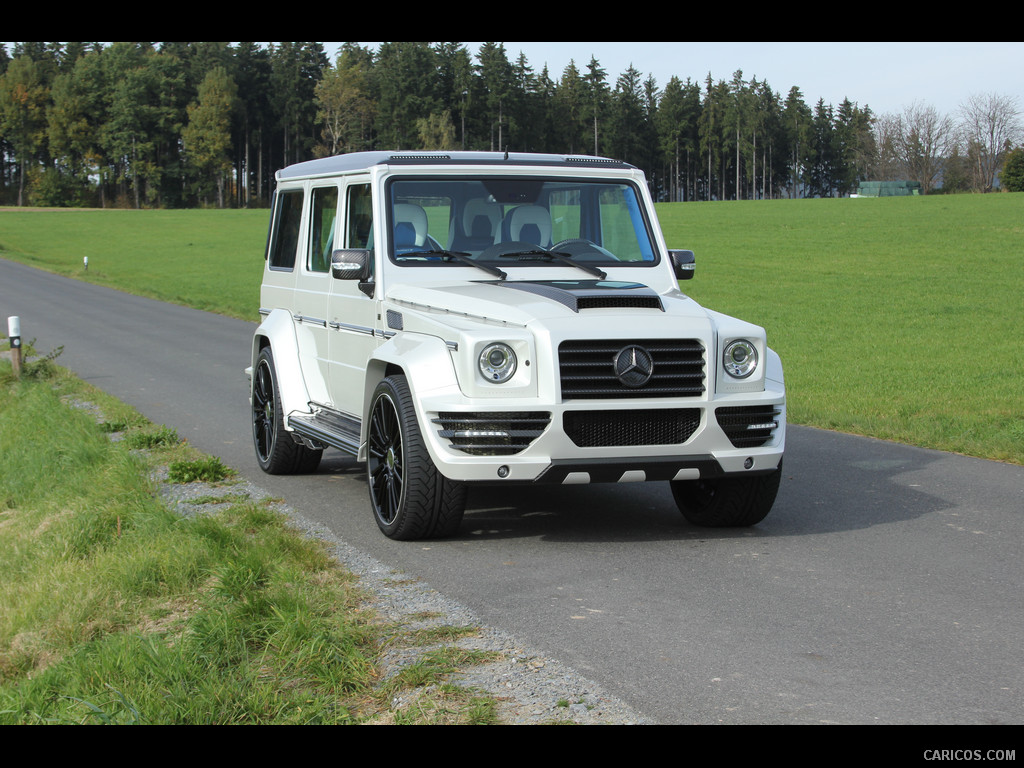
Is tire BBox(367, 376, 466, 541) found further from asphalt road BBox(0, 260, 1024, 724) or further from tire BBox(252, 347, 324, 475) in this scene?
tire BBox(252, 347, 324, 475)

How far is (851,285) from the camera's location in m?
32.2

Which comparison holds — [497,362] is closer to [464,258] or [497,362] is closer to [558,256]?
[464,258]

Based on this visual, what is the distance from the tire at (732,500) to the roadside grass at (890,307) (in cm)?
367

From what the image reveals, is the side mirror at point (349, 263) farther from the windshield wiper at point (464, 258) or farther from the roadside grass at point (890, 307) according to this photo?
the roadside grass at point (890, 307)

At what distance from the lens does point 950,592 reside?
564 centimetres

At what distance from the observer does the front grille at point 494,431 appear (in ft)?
20.5

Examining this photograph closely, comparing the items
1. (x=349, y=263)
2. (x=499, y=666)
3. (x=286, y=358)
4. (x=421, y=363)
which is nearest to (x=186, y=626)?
(x=499, y=666)

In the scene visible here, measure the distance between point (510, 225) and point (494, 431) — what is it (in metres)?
2.01

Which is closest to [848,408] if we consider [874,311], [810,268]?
[874,311]

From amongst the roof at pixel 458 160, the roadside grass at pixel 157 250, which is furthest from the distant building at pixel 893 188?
the roof at pixel 458 160

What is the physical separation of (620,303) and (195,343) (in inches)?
579
